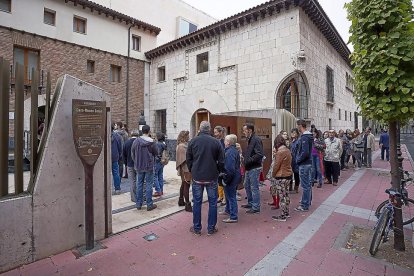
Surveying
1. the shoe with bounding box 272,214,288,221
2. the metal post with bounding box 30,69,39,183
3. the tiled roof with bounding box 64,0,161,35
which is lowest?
the shoe with bounding box 272,214,288,221

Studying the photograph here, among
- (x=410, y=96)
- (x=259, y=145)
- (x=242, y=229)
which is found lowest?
(x=242, y=229)

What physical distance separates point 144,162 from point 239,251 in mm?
2742

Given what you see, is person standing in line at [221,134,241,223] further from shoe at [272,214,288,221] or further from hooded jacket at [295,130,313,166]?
hooded jacket at [295,130,313,166]

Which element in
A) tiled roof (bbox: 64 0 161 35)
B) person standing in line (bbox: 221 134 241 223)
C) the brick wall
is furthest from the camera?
tiled roof (bbox: 64 0 161 35)

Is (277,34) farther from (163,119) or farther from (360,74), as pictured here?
(163,119)

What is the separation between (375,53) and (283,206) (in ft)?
9.90

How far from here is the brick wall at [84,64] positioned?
11.7m

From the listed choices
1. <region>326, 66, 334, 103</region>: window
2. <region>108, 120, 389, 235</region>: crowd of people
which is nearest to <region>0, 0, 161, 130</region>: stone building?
<region>108, 120, 389, 235</region>: crowd of people

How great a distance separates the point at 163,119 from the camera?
674 inches

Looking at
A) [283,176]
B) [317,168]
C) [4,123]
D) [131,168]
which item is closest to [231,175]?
[283,176]

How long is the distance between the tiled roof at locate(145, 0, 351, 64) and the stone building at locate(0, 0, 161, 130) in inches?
111

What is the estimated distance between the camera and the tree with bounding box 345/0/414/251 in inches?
129

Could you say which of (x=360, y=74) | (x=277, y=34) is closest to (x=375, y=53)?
(x=360, y=74)

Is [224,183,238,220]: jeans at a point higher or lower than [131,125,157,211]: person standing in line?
lower
